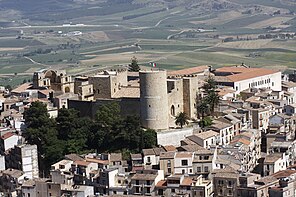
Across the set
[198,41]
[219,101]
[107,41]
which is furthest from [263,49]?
[219,101]

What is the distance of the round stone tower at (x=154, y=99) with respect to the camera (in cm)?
2991

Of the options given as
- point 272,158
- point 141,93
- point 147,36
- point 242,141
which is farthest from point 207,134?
point 147,36

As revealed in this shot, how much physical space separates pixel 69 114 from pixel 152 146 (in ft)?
13.2

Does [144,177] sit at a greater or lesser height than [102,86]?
lesser

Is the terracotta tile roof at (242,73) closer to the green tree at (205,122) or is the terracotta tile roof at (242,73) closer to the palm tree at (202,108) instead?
the palm tree at (202,108)

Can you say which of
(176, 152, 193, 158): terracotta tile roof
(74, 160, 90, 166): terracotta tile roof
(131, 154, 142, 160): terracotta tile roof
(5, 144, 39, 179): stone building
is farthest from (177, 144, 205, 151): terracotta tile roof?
(5, 144, 39, 179): stone building

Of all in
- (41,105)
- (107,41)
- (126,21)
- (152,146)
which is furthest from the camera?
(126,21)

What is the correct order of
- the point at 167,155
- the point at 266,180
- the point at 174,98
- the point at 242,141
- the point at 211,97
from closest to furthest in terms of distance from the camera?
the point at 266,180, the point at 167,155, the point at 242,141, the point at 174,98, the point at 211,97

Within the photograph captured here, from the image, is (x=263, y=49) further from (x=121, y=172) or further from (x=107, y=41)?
(x=121, y=172)

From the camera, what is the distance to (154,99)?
98.5 feet

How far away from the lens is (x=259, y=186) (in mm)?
24922

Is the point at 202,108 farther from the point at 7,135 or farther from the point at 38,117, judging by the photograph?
the point at 7,135

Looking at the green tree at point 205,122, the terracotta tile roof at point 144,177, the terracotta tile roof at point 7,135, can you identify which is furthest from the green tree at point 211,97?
the terracotta tile roof at point 7,135

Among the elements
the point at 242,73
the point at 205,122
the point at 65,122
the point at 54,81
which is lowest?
the point at 205,122
